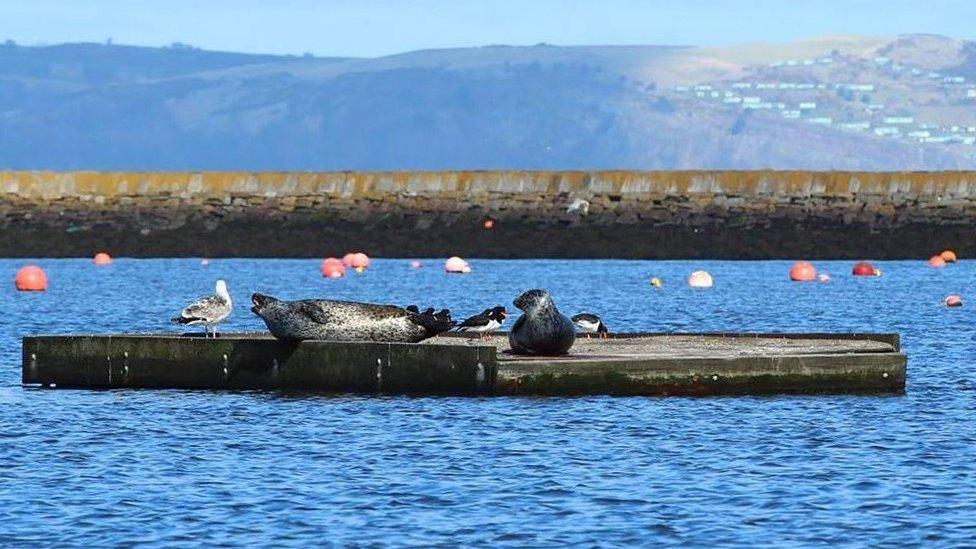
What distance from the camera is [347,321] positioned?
102ft

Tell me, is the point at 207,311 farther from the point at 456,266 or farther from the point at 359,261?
the point at 359,261

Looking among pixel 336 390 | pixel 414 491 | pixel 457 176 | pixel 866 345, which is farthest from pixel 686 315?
pixel 457 176

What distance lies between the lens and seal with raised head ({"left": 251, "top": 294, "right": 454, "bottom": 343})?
30.5 metres

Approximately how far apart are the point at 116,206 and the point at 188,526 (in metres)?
81.6

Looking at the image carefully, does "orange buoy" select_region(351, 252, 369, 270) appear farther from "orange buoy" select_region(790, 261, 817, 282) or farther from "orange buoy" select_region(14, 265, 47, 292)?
"orange buoy" select_region(14, 265, 47, 292)

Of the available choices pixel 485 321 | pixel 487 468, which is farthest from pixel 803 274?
pixel 487 468

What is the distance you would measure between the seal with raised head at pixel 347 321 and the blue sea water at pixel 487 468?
1.28m

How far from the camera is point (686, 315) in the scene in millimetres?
56000

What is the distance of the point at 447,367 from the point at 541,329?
1905 millimetres

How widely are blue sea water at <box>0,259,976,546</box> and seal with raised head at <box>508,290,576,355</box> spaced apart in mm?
1809

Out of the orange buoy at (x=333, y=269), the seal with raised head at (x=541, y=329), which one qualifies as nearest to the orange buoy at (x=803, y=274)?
the orange buoy at (x=333, y=269)

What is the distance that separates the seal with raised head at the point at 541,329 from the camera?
3017cm

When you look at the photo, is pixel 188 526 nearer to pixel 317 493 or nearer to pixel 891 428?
pixel 317 493

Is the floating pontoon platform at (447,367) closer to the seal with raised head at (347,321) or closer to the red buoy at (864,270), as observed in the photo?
the seal with raised head at (347,321)
